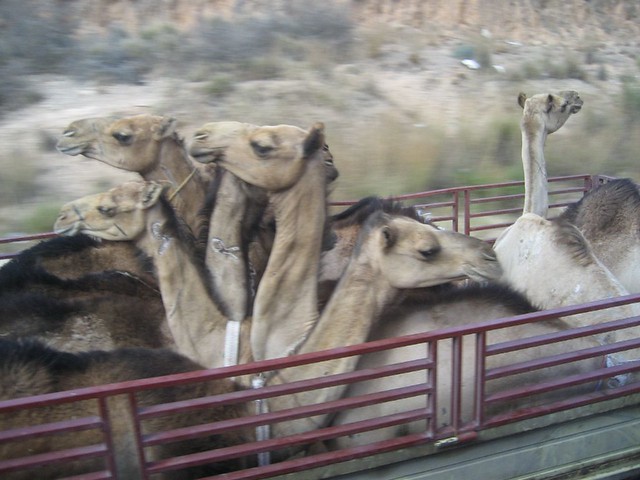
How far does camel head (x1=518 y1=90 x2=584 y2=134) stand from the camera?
5.23m

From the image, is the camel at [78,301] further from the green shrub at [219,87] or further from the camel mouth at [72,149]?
the green shrub at [219,87]

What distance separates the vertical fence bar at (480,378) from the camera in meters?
2.86

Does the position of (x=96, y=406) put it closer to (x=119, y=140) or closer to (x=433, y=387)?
(x=433, y=387)

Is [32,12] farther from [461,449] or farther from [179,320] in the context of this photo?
[461,449]

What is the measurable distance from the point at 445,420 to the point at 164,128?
236 cm

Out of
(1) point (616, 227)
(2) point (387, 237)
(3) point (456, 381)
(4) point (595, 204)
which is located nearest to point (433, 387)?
(3) point (456, 381)

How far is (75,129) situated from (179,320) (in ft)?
4.79

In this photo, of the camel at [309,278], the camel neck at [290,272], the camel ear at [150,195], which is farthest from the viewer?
the camel ear at [150,195]

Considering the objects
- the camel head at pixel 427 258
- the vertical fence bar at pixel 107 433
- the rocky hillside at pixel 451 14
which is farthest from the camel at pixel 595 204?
the rocky hillside at pixel 451 14

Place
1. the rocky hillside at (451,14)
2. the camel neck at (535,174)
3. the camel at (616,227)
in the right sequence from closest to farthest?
the camel at (616,227) < the camel neck at (535,174) < the rocky hillside at (451,14)

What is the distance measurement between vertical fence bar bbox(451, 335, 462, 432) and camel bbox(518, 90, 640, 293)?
2171 millimetres

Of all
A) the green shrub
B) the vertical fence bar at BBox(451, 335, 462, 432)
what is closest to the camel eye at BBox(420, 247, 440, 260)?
the vertical fence bar at BBox(451, 335, 462, 432)

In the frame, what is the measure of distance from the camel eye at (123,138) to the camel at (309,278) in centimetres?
93

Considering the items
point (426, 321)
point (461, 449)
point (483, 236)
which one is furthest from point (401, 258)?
point (483, 236)
